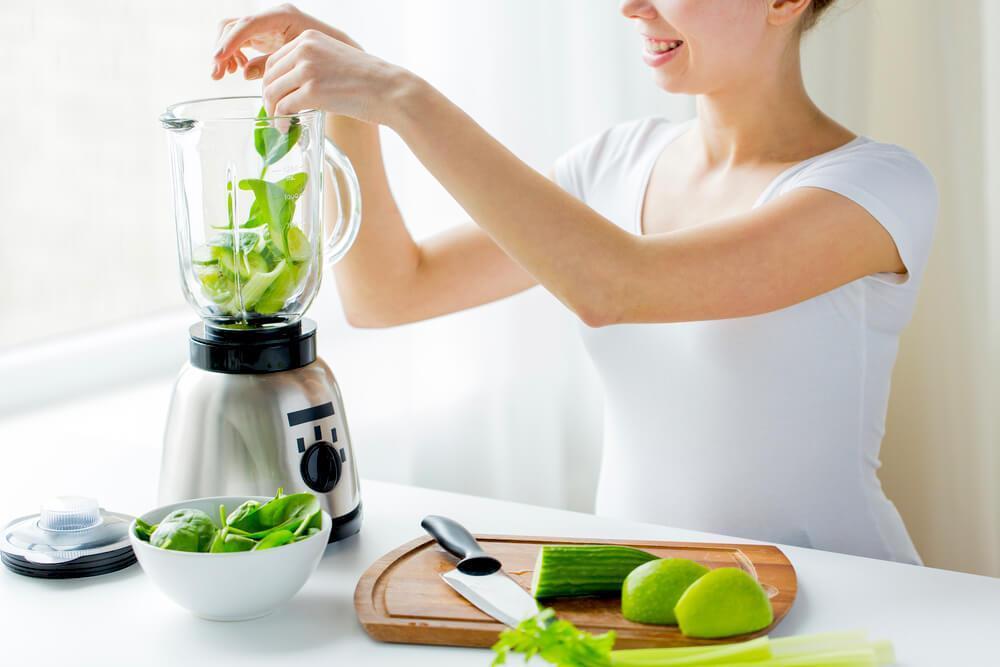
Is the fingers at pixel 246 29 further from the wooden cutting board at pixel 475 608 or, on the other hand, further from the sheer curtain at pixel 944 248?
the sheer curtain at pixel 944 248

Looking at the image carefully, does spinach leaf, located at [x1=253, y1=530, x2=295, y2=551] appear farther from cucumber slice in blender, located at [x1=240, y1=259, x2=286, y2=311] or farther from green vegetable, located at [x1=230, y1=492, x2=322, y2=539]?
cucumber slice in blender, located at [x1=240, y1=259, x2=286, y2=311]

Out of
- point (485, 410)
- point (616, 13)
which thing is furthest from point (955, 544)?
point (616, 13)

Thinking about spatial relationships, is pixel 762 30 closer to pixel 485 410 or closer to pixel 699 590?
pixel 699 590

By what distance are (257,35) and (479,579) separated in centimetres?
65

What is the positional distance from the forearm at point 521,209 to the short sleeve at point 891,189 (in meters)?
0.28

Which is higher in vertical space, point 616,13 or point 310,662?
point 616,13

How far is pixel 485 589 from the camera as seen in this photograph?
98 centimetres

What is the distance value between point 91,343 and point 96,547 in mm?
751

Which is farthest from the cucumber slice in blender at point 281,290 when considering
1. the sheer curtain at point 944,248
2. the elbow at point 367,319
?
the sheer curtain at point 944,248

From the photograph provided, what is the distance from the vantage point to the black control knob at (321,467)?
1.06 m

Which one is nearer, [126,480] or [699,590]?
[699,590]

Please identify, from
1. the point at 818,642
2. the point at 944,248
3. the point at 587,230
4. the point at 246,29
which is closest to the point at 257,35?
the point at 246,29

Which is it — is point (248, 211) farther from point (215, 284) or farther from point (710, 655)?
point (710, 655)

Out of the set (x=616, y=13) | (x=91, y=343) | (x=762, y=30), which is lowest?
(x=91, y=343)
